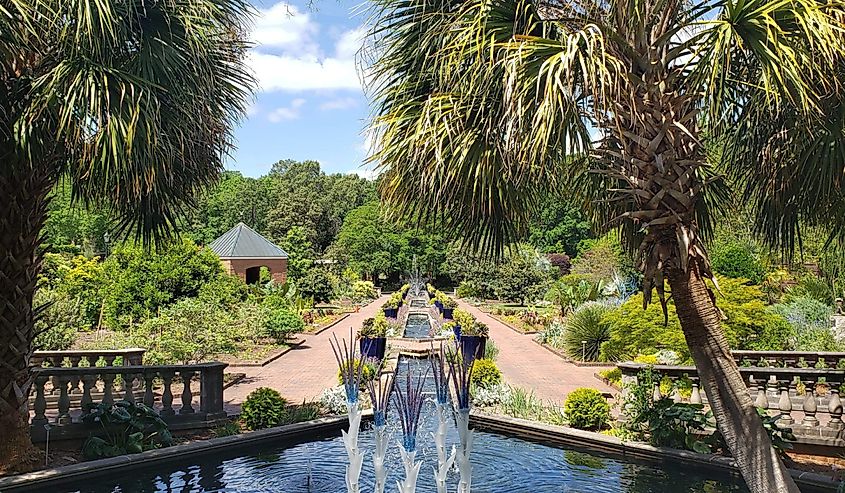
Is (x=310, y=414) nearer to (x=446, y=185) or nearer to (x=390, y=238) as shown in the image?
(x=446, y=185)

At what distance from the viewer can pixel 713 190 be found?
6977 mm

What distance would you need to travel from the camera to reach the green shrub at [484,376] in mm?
12133

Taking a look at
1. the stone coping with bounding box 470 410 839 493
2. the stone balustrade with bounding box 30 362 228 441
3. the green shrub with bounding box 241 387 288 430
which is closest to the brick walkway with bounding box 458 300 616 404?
the stone coping with bounding box 470 410 839 493

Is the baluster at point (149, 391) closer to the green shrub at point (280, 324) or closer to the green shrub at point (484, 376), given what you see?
the green shrub at point (484, 376)

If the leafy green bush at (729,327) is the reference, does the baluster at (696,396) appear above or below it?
below

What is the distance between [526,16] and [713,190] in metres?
3.09

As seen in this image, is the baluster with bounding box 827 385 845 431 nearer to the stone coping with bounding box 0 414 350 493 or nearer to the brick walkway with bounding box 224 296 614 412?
the brick walkway with bounding box 224 296 614 412

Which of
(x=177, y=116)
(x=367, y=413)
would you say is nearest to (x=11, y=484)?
(x=177, y=116)

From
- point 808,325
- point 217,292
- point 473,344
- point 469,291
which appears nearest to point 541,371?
point 473,344

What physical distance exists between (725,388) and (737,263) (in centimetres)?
2710

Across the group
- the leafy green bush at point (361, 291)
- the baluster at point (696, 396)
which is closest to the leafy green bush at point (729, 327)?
the baluster at point (696, 396)

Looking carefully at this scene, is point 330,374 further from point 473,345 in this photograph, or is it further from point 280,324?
point 280,324

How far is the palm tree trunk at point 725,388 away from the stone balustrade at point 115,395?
22.9ft

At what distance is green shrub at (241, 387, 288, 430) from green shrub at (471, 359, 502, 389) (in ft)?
12.3
